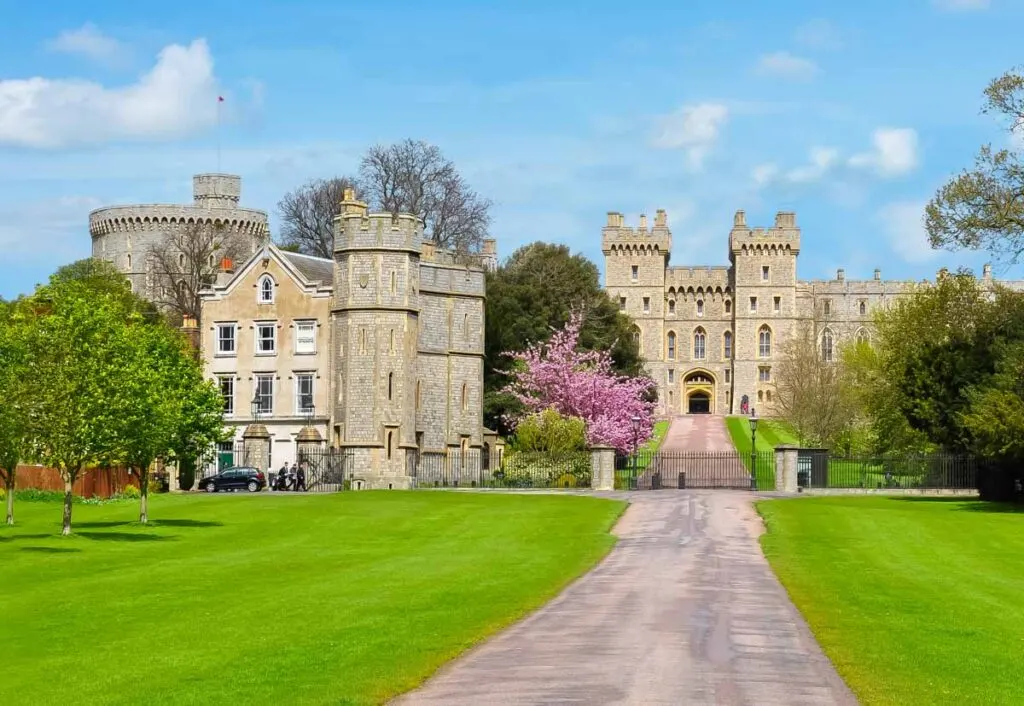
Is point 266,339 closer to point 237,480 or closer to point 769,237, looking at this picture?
point 237,480

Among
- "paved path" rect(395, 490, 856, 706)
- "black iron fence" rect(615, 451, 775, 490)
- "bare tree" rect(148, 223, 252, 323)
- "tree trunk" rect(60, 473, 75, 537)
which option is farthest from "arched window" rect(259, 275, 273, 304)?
"paved path" rect(395, 490, 856, 706)

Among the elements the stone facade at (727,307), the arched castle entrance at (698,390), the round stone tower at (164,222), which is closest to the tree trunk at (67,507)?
the round stone tower at (164,222)

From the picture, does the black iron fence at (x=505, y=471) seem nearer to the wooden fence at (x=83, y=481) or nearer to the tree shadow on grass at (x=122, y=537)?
the wooden fence at (x=83, y=481)

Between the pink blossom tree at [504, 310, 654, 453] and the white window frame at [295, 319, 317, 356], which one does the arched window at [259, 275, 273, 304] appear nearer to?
the white window frame at [295, 319, 317, 356]

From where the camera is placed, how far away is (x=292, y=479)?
64.2 m

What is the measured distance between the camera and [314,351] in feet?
231

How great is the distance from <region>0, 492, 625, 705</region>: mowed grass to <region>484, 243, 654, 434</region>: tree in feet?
116

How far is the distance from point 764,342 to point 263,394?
79.1 meters

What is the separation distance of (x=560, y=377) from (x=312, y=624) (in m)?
58.5

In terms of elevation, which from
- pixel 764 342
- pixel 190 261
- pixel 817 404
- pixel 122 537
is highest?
pixel 190 261

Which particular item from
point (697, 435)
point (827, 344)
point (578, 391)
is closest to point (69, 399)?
point (578, 391)

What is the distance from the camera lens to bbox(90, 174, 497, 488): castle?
219 ft

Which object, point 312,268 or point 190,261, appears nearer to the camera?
point 312,268

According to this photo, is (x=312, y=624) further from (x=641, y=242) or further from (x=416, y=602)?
(x=641, y=242)
